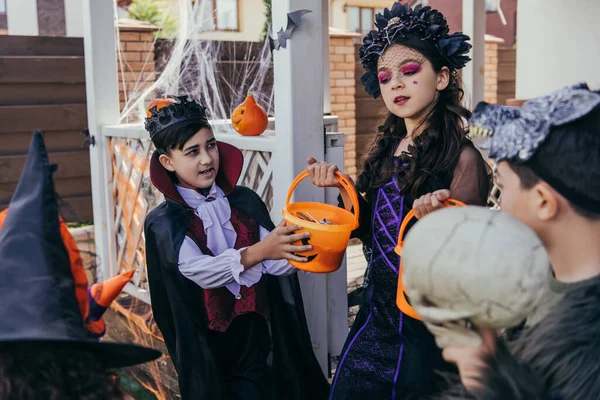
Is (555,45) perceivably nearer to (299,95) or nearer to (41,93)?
(299,95)

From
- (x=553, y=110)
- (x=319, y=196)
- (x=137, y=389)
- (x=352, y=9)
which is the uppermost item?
(x=352, y=9)

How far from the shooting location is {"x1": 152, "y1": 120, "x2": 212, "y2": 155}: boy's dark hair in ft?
8.20

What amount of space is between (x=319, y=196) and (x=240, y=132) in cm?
67

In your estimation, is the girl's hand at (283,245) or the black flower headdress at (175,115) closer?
the girl's hand at (283,245)

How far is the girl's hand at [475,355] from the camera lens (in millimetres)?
1180

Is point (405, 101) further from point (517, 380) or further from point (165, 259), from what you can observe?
point (517, 380)

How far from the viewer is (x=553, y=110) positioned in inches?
49.1

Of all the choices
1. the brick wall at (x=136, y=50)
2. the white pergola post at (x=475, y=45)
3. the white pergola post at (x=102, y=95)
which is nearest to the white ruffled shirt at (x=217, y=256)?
the white pergola post at (x=102, y=95)

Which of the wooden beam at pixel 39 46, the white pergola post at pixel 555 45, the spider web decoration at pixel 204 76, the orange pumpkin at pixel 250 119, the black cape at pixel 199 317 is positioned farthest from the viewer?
the wooden beam at pixel 39 46

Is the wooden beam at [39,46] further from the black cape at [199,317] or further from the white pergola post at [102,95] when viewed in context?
the black cape at [199,317]

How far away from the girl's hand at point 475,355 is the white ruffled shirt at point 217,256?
1231mm

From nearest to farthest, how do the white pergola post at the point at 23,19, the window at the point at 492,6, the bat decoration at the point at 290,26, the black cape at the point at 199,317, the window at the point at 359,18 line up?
the black cape at the point at 199,317 → the bat decoration at the point at 290,26 → the white pergola post at the point at 23,19 → the window at the point at 492,6 → the window at the point at 359,18

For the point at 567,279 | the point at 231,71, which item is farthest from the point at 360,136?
the point at 567,279

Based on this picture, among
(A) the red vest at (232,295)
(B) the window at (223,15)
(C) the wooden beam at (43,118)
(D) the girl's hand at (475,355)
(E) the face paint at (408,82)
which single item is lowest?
(A) the red vest at (232,295)
